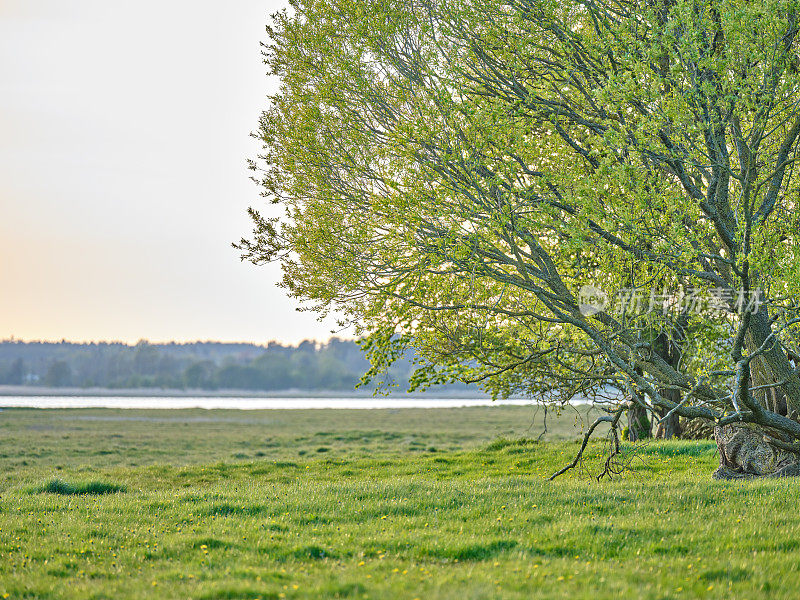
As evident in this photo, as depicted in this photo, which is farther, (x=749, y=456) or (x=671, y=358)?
(x=671, y=358)

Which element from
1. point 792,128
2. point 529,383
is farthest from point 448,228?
point 792,128

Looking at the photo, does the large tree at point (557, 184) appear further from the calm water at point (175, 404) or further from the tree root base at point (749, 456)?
the calm water at point (175, 404)

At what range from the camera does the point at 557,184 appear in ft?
46.1

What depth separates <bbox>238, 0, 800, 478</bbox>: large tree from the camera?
486 inches

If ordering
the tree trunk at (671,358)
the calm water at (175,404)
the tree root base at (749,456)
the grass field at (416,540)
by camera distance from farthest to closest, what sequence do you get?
the calm water at (175,404), the tree trunk at (671,358), the tree root base at (749,456), the grass field at (416,540)

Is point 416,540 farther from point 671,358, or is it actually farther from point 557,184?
point 671,358

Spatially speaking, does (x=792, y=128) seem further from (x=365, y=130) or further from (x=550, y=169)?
(x=365, y=130)

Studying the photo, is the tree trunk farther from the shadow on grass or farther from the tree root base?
the shadow on grass

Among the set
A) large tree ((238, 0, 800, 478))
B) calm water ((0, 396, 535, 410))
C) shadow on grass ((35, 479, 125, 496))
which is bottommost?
calm water ((0, 396, 535, 410))

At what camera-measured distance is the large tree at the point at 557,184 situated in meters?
12.3

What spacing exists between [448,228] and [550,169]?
3.12 m

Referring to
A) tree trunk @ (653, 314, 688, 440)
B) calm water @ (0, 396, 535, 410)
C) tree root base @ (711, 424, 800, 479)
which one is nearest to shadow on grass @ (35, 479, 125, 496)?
tree trunk @ (653, 314, 688, 440)

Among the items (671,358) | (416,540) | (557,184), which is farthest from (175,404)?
(416,540)

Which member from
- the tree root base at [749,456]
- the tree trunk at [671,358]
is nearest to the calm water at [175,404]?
the tree trunk at [671,358]
